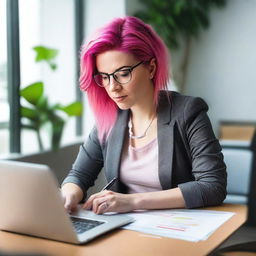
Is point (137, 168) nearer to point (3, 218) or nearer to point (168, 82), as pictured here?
point (168, 82)

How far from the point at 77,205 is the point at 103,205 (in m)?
0.17

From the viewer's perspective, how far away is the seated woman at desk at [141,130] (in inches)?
64.9

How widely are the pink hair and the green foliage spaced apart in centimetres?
218

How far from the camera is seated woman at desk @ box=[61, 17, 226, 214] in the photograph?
1648mm

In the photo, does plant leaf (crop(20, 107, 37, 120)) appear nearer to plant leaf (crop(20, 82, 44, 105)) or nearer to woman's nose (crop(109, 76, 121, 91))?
plant leaf (crop(20, 82, 44, 105))

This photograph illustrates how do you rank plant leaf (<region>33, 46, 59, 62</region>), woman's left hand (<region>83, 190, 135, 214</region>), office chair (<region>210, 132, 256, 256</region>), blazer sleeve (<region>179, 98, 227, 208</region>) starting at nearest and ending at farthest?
office chair (<region>210, 132, 256, 256</region>) → woman's left hand (<region>83, 190, 135, 214</region>) → blazer sleeve (<region>179, 98, 227, 208</region>) → plant leaf (<region>33, 46, 59, 62</region>)

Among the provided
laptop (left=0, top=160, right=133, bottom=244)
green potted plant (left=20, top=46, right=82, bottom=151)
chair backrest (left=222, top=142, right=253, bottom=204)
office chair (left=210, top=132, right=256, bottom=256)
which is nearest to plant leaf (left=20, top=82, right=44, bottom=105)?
green potted plant (left=20, top=46, right=82, bottom=151)

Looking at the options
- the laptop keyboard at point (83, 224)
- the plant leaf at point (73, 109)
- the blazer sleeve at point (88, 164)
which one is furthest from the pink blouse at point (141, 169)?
the plant leaf at point (73, 109)

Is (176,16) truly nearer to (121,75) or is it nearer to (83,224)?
(121,75)

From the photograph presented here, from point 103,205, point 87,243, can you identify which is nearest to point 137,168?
point 103,205

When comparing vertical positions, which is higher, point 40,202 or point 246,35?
point 246,35

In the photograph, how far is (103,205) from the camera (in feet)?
4.79

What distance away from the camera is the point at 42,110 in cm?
324

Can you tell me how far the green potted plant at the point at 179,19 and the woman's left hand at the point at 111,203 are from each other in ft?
8.78
